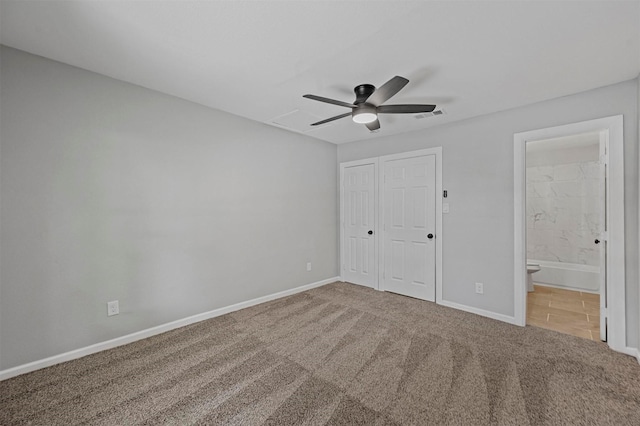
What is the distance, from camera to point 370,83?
2.56 meters

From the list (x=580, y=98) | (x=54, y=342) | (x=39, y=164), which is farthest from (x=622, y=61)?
(x=54, y=342)

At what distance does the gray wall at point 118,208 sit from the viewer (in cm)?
212

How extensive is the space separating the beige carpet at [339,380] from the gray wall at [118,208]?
425 millimetres

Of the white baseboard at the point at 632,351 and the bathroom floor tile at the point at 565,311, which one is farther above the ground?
the white baseboard at the point at 632,351

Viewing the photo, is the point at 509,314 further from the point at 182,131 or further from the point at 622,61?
the point at 182,131

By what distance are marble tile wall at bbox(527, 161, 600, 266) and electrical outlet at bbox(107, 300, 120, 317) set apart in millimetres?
6480

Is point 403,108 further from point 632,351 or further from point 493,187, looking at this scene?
point 632,351

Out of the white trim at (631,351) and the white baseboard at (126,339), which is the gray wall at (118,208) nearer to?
the white baseboard at (126,339)

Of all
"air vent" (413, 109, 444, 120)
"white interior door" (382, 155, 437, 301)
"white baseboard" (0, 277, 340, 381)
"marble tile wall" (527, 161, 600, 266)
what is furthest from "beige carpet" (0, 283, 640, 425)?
"marble tile wall" (527, 161, 600, 266)

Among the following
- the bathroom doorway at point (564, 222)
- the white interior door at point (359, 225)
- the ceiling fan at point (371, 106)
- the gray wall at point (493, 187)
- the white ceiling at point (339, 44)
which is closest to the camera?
the white ceiling at point (339, 44)

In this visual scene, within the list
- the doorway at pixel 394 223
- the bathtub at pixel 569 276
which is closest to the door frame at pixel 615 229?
the doorway at pixel 394 223

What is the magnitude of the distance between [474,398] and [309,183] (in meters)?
3.41

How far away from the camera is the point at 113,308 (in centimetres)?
255

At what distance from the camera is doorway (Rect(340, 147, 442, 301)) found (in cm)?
379
